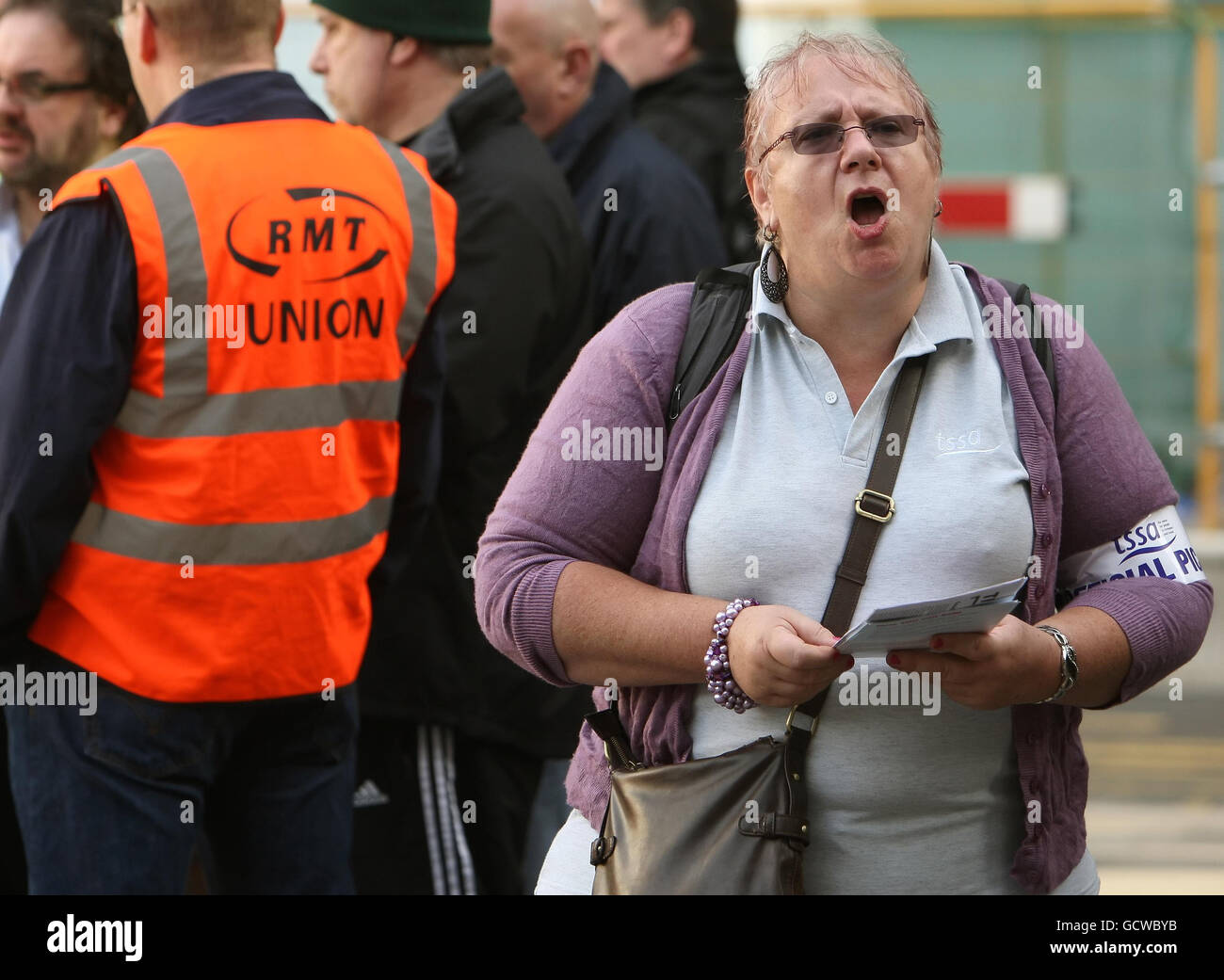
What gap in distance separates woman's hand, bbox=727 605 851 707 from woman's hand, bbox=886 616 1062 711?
8 cm

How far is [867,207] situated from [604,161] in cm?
201

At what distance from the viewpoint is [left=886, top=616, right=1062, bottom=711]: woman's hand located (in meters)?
2.09

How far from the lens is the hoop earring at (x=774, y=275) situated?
2.40 m

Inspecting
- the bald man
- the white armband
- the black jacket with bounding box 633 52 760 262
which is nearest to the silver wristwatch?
the white armband

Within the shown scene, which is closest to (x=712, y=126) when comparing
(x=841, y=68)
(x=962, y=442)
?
(x=841, y=68)

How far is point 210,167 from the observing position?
2.89 m

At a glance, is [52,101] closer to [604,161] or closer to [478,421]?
[478,421]

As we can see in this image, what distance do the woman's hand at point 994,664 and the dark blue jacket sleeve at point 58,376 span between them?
4.41 ft

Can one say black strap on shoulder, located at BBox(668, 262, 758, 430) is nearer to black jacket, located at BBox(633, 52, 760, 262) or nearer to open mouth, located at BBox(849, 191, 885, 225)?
open mouth, located at BBox(849, 191, 885, 225)

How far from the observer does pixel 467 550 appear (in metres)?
3.67

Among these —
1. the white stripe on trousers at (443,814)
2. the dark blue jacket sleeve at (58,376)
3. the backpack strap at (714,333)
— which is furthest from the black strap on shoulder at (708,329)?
the white stripe on trousers at (443,814)

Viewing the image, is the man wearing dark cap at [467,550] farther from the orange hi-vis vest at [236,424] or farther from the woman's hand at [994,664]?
the woman's hand at [994,664]

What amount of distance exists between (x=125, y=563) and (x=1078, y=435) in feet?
4.85
